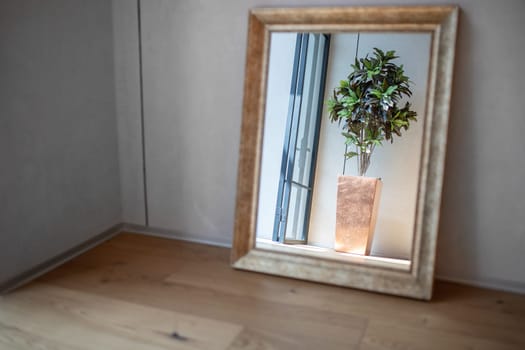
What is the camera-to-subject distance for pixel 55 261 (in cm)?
213

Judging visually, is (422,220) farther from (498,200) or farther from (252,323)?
(252,323)

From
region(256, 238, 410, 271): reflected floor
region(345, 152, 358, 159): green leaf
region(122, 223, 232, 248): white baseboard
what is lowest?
region(122, 223, 232, 248): white baseboard

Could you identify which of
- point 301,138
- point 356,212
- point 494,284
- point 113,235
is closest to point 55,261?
point 113,235

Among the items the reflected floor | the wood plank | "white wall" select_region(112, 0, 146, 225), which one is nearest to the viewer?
the wood plank

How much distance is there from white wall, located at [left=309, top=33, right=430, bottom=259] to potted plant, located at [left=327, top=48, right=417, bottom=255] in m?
0.03

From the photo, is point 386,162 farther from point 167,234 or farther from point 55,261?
point 55,261

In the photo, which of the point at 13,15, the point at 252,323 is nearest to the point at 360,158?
the point at 252,323

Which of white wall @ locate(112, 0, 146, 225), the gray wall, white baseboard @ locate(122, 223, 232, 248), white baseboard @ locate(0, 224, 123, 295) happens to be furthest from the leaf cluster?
white baseboard @ locate(0, 224, 123, 295)

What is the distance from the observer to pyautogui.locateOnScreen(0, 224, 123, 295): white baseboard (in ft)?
6.26

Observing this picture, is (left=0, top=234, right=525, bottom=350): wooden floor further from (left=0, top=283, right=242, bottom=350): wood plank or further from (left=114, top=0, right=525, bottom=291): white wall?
(left=114, top=0, right=525, bottom=291): white wall

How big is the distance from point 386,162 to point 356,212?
247 mm

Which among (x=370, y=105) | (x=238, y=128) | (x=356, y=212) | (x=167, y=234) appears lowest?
(x=167, y=234)

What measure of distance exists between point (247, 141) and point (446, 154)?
847 mm

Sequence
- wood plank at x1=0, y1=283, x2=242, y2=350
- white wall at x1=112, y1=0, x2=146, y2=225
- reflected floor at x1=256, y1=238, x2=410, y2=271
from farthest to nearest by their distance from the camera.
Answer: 1. white wall at x1=112, y1=0, x2=146, y2=225
2. reflected floor at x1=256, y1=238, x2=410, y2=271
3. wood plank at x1=0, y1=283, x2=242, y2=350
